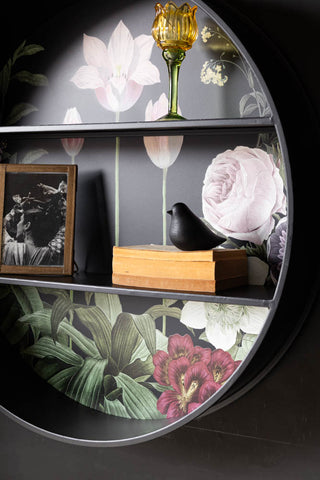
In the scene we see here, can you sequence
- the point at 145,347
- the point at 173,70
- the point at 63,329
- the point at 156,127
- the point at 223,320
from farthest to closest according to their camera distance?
the point at 63,329, the point at 145,347, the point at 223,320, the point at 173,70, the point at 156,127

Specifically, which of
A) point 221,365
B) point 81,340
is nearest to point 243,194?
point 221,365

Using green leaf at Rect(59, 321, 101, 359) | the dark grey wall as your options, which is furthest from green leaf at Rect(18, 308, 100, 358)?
the dark grey wall

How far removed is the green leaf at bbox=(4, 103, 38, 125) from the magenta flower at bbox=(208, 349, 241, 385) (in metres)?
0.95

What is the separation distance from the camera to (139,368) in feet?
6.07

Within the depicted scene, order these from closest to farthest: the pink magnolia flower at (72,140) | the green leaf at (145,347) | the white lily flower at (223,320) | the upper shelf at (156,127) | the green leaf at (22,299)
A: 1. the upper shelf at (156,127)
2. the white lily flower at (223,320)
3. the green leaf at (145,347)
4. the pink magnolia flower at (72,140)
5. the green leaf at (22,299)

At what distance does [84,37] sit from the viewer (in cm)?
190

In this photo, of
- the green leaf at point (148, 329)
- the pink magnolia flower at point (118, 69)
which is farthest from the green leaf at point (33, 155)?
the green leaf at point (148, 329)

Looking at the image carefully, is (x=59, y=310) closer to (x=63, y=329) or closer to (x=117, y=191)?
(x=63, y=329)

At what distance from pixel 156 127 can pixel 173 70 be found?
22 cm

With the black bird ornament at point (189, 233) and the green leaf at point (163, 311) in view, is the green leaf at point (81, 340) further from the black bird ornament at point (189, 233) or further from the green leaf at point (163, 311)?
the black bird ornament at point (189, 233)

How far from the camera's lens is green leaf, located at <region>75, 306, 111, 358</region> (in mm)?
1893

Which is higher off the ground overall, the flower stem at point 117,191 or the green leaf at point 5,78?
the green leaf at point 5,78

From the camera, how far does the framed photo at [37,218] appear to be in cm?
177

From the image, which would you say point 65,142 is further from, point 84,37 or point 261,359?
point 261,359
